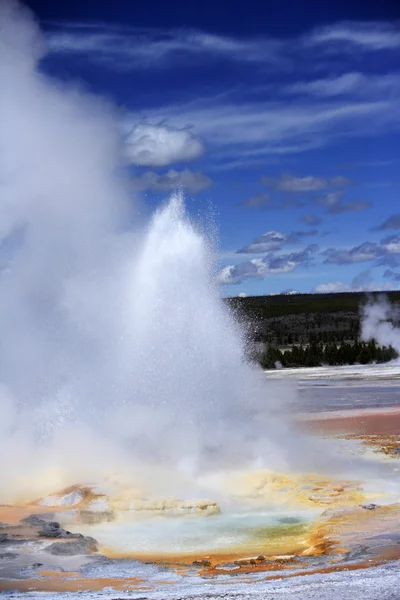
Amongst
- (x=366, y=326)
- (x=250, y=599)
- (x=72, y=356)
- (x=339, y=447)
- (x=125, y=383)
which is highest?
(x=366, y=326)

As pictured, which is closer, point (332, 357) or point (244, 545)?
point (244, 545)

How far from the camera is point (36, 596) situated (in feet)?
17.6

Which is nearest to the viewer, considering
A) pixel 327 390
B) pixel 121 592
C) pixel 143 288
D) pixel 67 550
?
pixel 121 592

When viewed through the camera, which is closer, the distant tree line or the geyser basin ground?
the geyser basin ground

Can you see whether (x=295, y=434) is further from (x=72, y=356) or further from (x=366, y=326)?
(x=366, y=326)

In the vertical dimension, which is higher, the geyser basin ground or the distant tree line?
the distant tree line

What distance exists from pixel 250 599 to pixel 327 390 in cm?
1820

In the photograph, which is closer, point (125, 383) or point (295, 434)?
point (125, 383)

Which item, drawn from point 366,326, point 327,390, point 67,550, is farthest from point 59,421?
point 366,326

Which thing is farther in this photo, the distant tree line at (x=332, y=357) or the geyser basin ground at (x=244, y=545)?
the distant tree line at (x=332, y=357)

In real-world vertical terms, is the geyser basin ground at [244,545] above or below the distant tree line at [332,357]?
below

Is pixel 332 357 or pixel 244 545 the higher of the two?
pixel 332 357

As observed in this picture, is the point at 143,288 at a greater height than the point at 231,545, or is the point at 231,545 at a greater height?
the point at 143,288

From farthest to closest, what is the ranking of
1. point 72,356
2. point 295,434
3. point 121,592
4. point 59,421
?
point 72,356 < point 295,434 < point 59,421 < point 121,592
